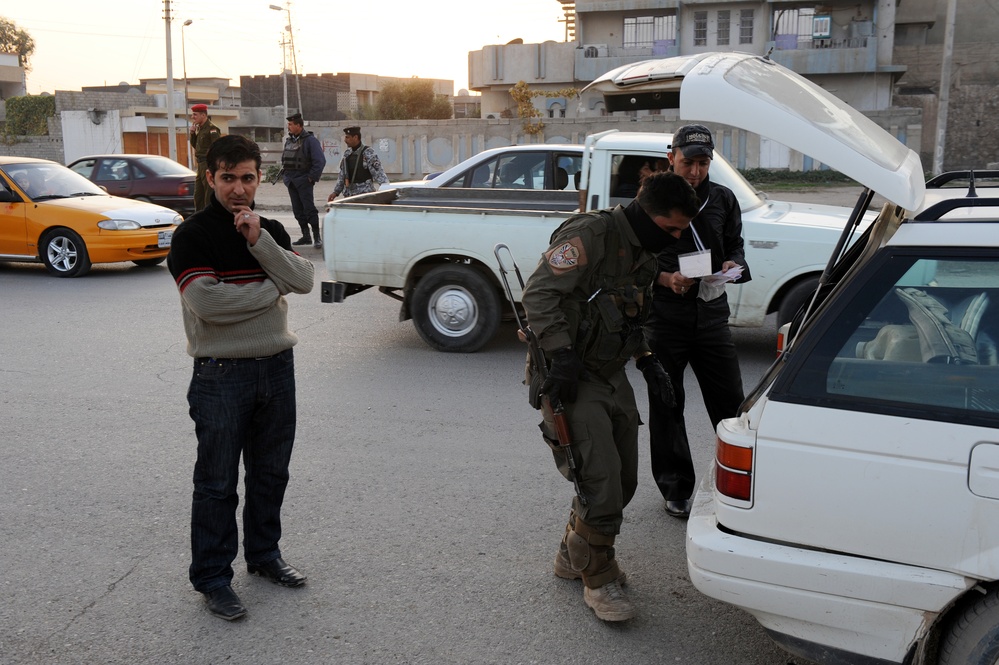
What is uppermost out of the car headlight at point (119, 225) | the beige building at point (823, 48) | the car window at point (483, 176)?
the beige building at point (823, 48)

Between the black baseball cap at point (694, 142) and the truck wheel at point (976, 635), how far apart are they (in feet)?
7.15

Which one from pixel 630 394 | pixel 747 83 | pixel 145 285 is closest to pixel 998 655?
pixel 630 394

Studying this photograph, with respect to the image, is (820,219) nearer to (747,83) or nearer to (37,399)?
(747,83)

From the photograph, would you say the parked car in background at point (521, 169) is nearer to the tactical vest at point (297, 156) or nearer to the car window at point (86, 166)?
the tactical vest at point (297, 156)

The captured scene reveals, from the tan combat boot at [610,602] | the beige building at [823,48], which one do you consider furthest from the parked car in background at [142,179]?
the beige building at [823,48]

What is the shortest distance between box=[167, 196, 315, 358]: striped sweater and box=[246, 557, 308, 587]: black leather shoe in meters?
0.93

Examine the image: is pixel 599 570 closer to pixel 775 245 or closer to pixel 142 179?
pixel 775 245

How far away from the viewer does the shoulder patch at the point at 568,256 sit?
341cm

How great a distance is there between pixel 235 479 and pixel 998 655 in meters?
2.59

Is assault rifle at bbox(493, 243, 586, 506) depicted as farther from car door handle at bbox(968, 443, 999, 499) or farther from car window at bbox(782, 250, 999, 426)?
car door handle at bbox(968, 443, 999, 499)

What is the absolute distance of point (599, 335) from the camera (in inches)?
138

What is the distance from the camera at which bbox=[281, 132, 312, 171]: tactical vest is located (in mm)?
13320

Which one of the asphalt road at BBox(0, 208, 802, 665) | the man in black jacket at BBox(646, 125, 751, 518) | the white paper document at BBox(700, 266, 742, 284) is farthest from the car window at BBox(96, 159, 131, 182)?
the white paper document at BBox(700, 266, 742, 284)

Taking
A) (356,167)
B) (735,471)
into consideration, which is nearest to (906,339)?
(735,471)
